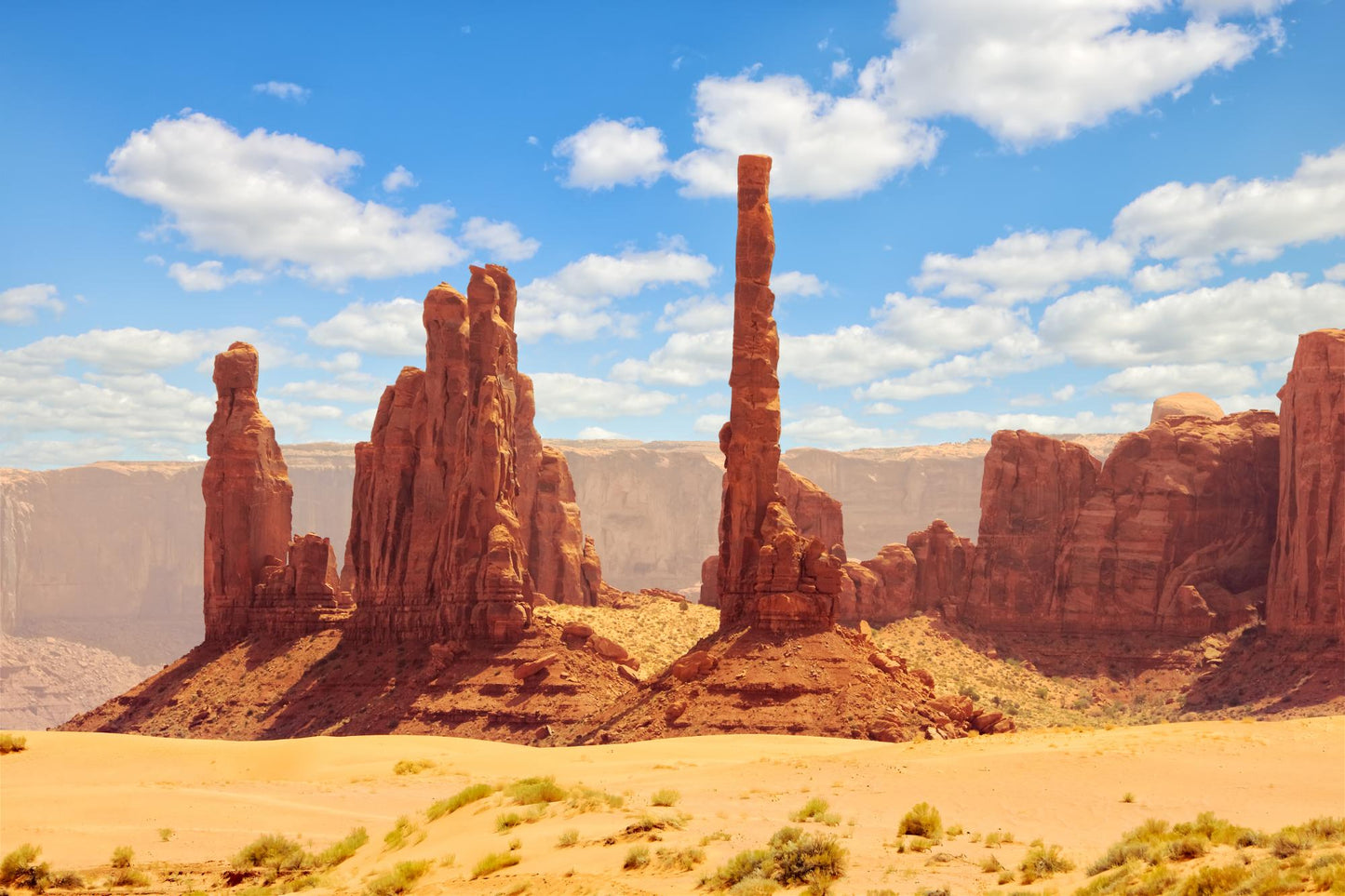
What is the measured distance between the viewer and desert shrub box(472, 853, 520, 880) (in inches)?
990

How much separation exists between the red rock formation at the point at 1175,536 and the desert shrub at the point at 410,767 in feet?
159

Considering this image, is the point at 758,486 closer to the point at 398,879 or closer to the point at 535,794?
the point at 535,794

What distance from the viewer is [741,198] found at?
59656 millimetres

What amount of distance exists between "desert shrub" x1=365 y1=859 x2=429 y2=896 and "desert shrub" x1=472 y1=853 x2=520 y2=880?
1078mm

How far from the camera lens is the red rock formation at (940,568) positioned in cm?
8669

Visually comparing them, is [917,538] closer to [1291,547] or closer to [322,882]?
[1291,547]

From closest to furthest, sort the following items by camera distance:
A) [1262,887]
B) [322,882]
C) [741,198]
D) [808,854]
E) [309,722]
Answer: [1262,887] < [808,854] < [322,882] < [741,198] < [309,722]

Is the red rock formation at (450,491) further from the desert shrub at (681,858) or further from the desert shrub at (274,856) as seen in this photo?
the desert shrub at (681,858)

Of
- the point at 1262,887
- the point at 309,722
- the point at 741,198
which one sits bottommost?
the point at 309,722

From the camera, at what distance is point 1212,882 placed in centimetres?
1912

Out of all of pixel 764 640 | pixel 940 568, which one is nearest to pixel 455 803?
pixel 764 640

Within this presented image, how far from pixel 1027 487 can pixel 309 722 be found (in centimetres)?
4375


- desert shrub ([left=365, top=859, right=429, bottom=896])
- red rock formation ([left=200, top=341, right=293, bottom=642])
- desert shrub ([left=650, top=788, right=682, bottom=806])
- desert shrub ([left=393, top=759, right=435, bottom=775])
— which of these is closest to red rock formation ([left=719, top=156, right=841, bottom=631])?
desert shrub ([left=393, top=759, right=435, bottom=775])

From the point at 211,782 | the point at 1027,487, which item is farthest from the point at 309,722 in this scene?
the point at 1027,487
